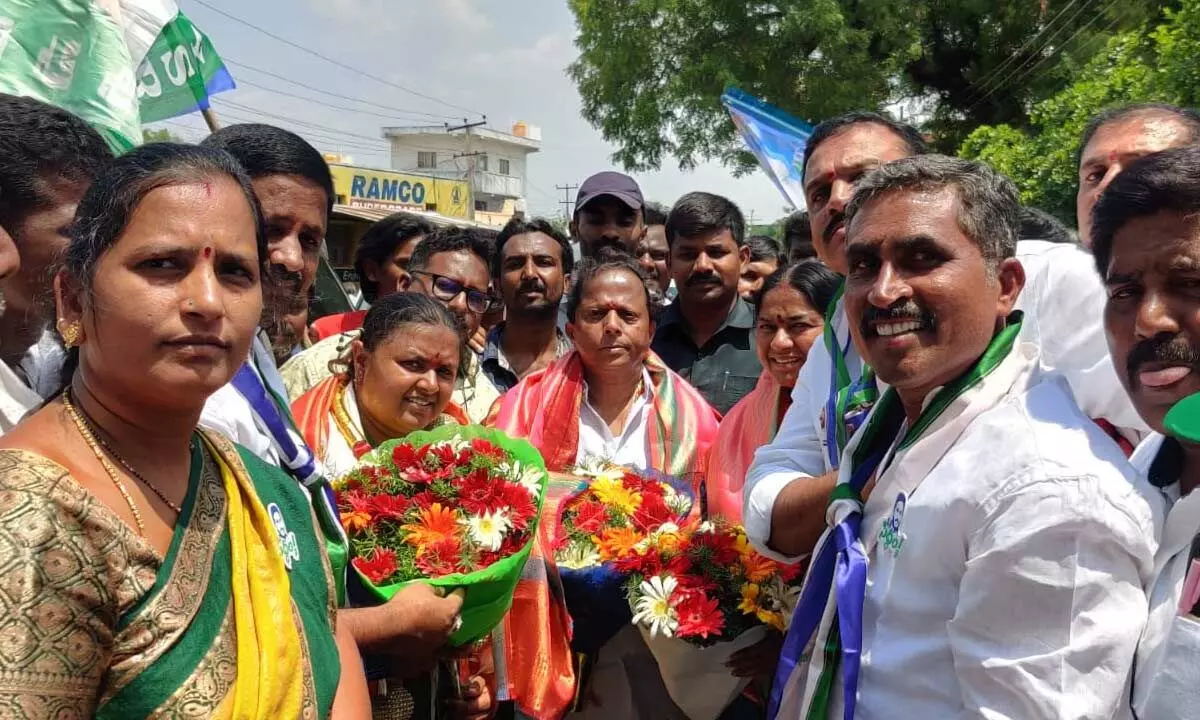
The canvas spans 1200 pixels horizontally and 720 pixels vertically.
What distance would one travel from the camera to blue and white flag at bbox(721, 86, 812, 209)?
7.91 m

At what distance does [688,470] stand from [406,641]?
1.75 meters

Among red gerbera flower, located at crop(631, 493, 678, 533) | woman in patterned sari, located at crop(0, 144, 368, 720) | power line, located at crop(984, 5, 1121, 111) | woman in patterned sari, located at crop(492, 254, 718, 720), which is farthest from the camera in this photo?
power line, located at crop(984, 5, 1121, 111)

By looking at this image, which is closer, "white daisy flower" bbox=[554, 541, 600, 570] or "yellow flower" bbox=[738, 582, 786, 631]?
"yellow flower" bbox=[738, 582, 786, 631]

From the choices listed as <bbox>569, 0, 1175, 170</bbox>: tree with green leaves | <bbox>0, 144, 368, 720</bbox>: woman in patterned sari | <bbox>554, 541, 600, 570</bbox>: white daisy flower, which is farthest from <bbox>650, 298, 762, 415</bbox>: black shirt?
<bbox>569, 0, 1175, 170</bbox>: tree with green leaves

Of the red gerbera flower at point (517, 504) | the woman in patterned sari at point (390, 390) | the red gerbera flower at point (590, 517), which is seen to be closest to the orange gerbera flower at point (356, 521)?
the red gerbera flower at point (517, 504)

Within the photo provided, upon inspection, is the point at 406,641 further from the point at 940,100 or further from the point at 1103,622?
the point at 940,100

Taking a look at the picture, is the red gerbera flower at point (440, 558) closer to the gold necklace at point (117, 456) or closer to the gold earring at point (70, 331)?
the gold necklace at point (117, 456)

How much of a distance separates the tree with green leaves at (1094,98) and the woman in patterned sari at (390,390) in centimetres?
526

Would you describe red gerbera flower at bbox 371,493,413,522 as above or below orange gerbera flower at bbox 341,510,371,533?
above

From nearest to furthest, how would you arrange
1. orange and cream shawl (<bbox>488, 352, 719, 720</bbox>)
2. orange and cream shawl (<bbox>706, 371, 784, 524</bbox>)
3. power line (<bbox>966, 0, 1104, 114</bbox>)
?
orange and cream shawl (<bbox>488, 352, 719, 720</bbox>) → orange and cream shawl (<bbox>706, 371, 784, 524</bbox>) → power line (<bbox>966, 0, 1104, 114</bbox>)

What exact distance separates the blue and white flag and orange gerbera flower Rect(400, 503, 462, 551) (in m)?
6.00

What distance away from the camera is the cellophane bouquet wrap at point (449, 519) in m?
2.46

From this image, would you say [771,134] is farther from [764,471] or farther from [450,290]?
[764,471]

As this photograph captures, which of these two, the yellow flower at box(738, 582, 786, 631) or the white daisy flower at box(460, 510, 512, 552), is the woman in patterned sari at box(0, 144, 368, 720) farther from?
the yellow flower at box(738, 582, 786, 631)
